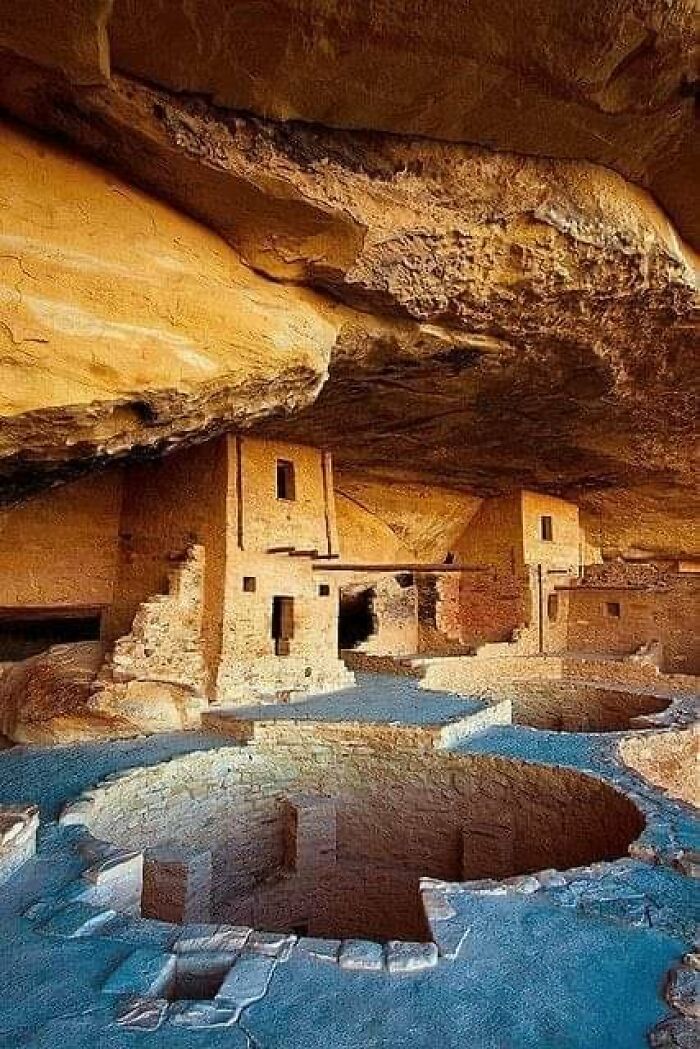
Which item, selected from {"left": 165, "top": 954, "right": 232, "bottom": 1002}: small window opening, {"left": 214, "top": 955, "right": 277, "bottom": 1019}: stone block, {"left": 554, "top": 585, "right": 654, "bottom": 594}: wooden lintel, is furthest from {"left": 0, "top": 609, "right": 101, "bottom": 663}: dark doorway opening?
{"left": 214, "top": 955, "right": 277, "bottom": 1019}: stone block

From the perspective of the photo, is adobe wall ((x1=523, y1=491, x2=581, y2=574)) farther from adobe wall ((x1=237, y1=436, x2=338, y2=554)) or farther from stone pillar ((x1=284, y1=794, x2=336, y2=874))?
stone pillar ((x1=284, y1=794, x2=336, y2=874))

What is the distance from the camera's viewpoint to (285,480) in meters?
9.92

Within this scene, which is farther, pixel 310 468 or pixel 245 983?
pixel 310 468

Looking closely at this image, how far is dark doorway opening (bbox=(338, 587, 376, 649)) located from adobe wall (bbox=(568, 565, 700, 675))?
4240 millimetres

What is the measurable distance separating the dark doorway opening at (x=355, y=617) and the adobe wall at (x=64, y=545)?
5.00 m

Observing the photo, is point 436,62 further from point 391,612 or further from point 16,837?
point 391,612

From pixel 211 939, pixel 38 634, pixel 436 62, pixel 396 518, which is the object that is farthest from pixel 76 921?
pixel 396 518

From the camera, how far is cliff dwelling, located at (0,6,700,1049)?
3.29m

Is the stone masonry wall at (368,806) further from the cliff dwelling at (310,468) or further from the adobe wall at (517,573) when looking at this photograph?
the adobe wall at (517,573)

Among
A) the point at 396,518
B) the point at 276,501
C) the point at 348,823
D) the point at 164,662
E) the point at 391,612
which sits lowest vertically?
the point at 348,823

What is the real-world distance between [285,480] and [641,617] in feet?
26.4

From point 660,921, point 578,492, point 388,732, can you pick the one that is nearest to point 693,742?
point 388,732

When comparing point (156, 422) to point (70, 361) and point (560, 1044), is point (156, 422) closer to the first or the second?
point (70, 361)

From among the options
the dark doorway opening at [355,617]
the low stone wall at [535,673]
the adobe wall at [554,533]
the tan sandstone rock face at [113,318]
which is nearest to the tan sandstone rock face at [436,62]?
the tan sandstone rock face at [113,318]
